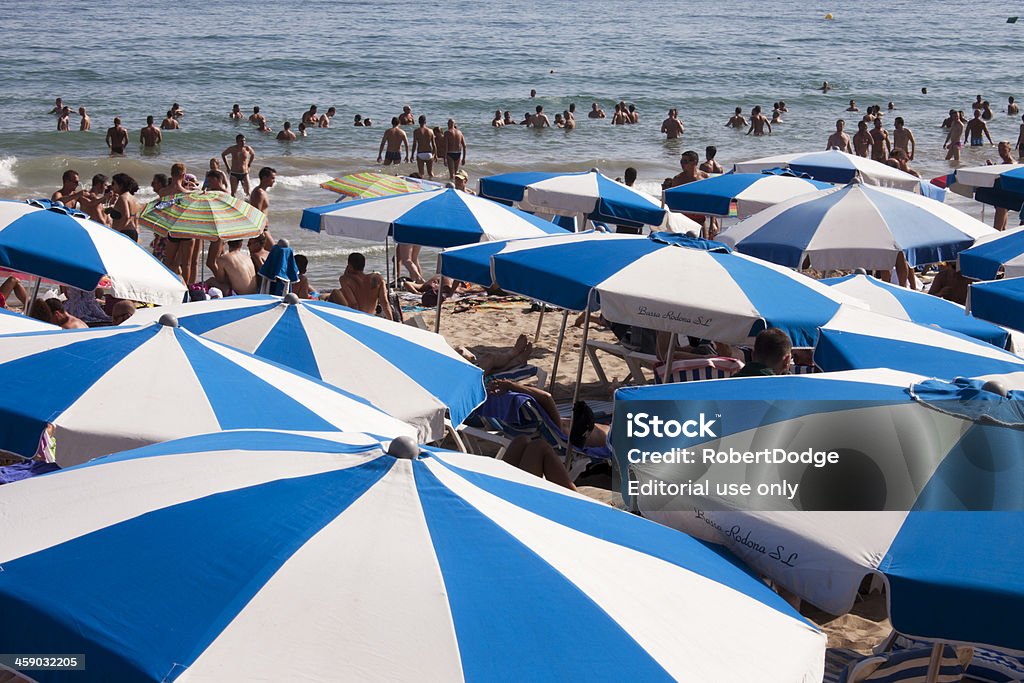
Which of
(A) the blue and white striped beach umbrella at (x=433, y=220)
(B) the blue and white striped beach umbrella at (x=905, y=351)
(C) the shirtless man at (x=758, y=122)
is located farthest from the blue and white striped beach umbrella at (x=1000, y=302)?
(C) the shirtless man at (x=758, y=122)

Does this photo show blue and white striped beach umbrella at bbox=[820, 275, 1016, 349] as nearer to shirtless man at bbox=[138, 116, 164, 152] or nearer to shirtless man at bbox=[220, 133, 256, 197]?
shirtless man at bbox=[220, 133, 256, 197]

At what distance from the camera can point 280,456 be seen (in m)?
3.05

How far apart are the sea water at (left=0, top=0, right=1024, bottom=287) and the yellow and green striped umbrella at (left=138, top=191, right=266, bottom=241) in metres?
3.68

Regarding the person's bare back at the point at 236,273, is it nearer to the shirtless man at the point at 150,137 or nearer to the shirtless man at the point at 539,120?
the shirtless man at the point at 150,137

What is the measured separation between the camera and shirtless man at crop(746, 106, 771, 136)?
3003cm

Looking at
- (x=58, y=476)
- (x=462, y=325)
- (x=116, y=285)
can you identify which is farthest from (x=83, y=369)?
(x=462, y=325)

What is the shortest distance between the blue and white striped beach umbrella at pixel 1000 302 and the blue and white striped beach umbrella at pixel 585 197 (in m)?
4.78

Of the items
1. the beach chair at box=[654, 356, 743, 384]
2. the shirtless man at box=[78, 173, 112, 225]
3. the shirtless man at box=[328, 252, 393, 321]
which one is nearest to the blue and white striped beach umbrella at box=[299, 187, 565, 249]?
the shirtless man at box=[328, 252, 393, 321]

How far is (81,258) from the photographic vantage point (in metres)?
6.38

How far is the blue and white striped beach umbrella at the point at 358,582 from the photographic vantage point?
2295 mm

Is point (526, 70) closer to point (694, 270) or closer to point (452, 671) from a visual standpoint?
point (694, 270)

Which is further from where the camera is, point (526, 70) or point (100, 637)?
point (526, 70)

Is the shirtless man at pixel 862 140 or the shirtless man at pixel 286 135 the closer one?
the shirtless man at pixel 862 140

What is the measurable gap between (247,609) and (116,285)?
4.36 meters
